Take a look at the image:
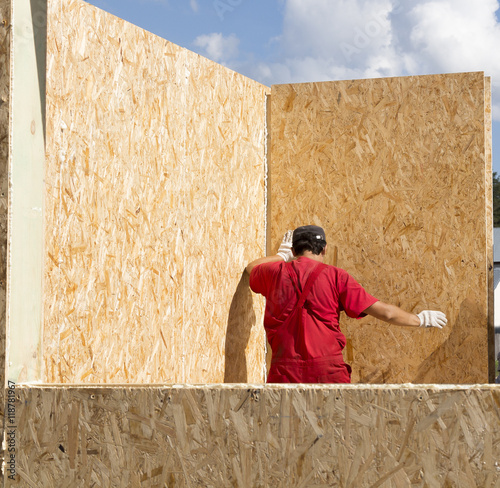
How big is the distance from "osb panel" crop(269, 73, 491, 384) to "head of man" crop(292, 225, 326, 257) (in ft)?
2.33

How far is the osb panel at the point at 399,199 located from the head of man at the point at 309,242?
71 centimetres

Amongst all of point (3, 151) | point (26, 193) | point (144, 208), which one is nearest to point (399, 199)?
point (144, 208)

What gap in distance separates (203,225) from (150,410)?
2.04m

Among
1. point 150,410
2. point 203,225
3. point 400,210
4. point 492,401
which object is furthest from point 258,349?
point 492,401

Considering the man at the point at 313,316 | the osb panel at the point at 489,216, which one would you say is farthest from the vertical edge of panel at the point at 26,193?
the osb panel at the point at 489,216

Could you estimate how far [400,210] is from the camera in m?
5.15

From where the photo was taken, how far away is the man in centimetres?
421

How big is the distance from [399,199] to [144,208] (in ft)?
7.12

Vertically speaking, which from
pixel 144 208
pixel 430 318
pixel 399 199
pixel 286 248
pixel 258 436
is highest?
pixel 399 199

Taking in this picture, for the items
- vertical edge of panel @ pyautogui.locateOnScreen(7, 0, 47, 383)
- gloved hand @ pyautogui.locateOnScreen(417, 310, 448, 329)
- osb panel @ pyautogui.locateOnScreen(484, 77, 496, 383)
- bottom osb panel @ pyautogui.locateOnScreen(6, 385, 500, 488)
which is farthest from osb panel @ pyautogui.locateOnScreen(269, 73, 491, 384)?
bottom osb panel @ pyautogui.locateOnScreen(6, 385, 500, 488)

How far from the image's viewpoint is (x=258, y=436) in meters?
2.72

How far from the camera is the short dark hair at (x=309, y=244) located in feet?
14.9

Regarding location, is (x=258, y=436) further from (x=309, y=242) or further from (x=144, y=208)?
(x=309, y=242)

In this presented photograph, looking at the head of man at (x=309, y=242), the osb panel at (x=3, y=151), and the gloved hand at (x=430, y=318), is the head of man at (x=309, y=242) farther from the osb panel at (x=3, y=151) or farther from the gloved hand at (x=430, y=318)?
the osb panel at (x=3, y=151)
